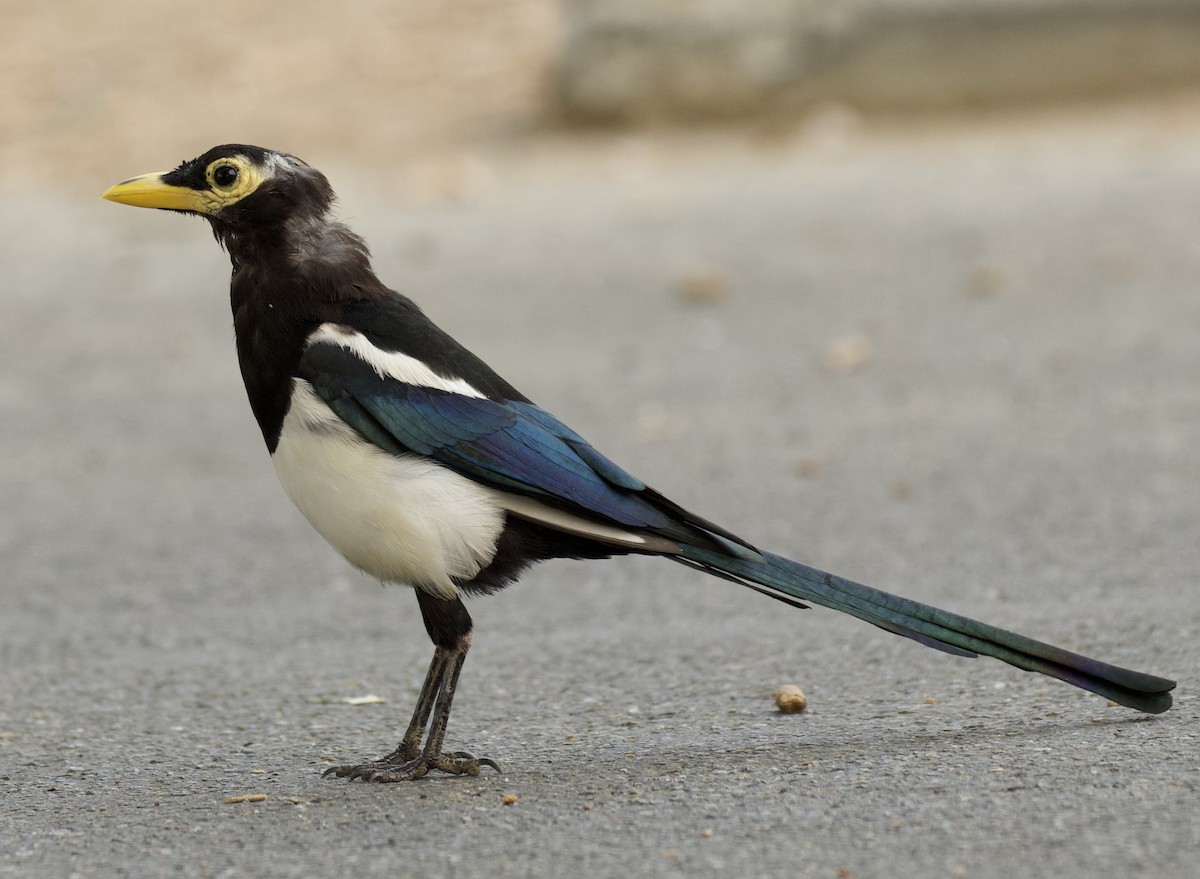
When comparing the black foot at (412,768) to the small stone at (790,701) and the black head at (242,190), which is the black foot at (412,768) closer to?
the small stone at (790,701)

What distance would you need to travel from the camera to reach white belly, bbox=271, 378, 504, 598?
344cm

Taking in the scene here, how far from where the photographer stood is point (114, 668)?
4621 millimetres

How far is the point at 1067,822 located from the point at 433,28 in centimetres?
998

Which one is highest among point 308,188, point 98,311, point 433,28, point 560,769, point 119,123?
point 433,28

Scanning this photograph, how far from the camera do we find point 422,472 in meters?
3.49

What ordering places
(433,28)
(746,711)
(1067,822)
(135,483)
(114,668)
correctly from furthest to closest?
(433,28)
(135,483)
(114,668)
(746,711)
(1067,822)

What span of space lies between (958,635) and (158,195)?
76.7 inches

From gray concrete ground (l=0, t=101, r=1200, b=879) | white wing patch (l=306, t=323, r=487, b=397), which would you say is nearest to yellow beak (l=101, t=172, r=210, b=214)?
white wing patch (l=306, t=323, r=487, b=397)

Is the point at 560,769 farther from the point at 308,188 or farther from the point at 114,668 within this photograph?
the point at 114,668

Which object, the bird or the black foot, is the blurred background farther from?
the black foot

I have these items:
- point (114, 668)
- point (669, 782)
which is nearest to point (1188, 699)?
point (669, 782)

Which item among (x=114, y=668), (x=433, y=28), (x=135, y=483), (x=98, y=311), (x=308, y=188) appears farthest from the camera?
(x=433, y=28)

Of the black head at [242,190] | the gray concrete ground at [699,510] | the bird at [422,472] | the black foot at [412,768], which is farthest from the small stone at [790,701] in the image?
the black head at [242,190]

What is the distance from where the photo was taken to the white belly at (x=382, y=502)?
3.44m
